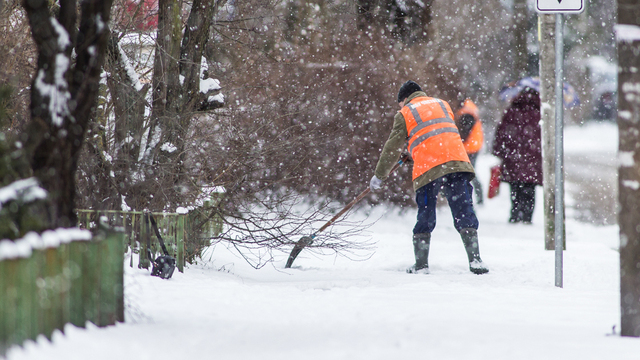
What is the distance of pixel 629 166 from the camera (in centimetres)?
A: 288

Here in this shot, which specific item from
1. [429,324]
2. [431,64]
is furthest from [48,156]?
[431,64]

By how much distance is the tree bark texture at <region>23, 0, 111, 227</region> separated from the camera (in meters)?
2.66

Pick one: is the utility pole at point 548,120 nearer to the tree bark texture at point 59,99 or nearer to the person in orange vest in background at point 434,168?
the person in orange vest in background at point 434,168

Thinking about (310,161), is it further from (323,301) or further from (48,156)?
(48,156)

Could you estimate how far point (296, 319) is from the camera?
327 centimetres

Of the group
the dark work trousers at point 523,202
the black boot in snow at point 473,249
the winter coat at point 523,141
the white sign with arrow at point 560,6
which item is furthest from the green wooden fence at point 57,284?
the dark work trousers at point 523,202

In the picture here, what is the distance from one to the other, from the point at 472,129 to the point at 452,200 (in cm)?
459

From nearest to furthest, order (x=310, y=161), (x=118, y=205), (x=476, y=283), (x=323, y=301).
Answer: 1. (x=323, y=301)
2. (x=476, y=283)
3. (x=118, y=205)
4. (x=310, y=161)

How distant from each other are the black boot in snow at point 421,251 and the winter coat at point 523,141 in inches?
183

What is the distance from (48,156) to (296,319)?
134 centimetres

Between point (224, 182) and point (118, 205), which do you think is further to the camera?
point (224, 182)

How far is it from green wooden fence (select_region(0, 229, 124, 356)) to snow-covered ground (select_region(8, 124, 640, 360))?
0.06 metres

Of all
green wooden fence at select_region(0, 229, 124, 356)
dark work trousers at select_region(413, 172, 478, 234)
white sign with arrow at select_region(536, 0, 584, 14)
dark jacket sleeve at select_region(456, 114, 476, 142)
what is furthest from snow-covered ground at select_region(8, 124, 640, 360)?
dark jacket sleeve at select_region(456, 114, 476, 142)

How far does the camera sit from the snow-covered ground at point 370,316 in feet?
8.20
